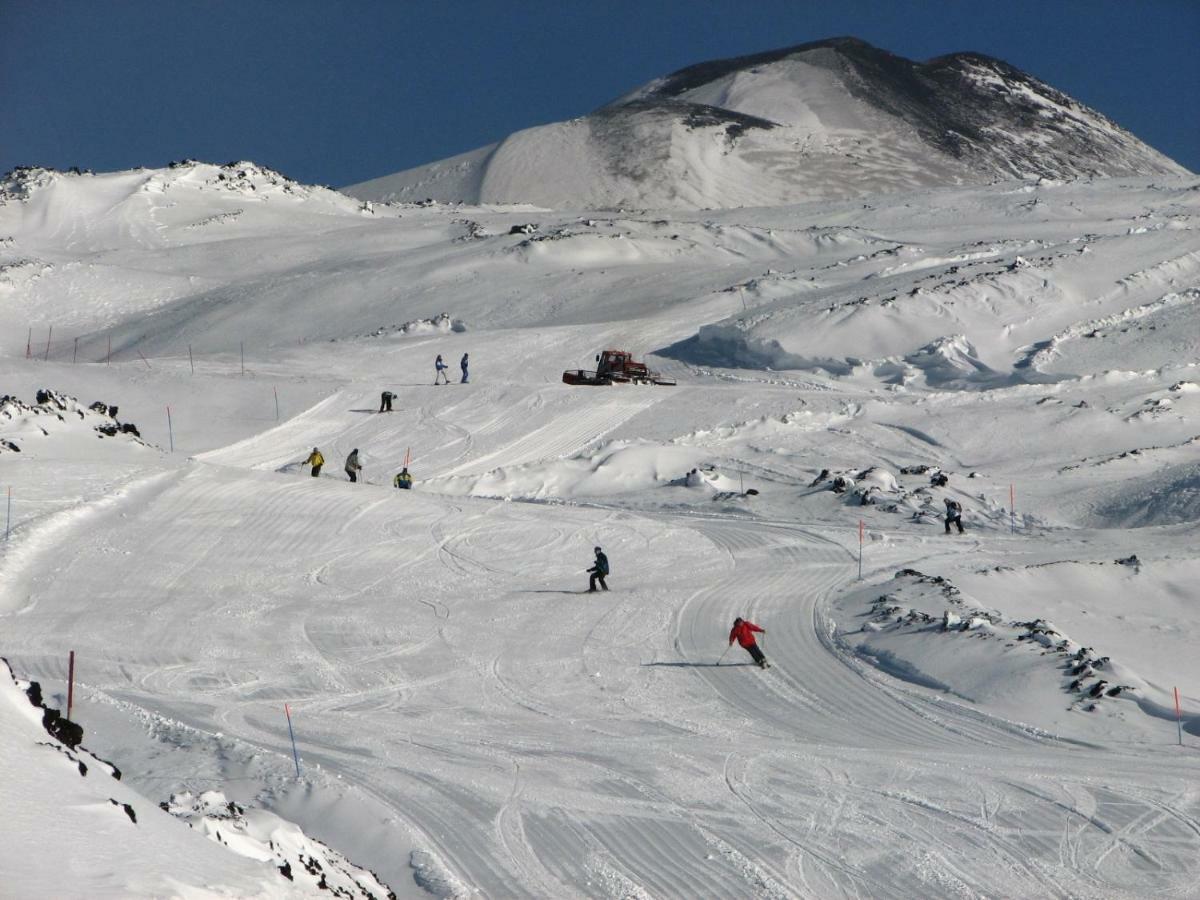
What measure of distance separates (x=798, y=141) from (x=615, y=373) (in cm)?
7887

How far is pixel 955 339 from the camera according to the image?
45125 mm

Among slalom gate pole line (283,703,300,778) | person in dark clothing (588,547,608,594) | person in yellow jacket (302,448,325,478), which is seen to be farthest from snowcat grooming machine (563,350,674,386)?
slalom gate pole line (283,703,300,778)

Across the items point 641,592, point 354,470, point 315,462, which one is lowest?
point 641,592

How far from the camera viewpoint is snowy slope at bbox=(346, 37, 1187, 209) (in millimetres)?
107375

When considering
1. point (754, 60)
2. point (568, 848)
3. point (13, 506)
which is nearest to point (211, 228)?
point (13, 506)

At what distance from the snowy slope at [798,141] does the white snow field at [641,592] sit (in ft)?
161

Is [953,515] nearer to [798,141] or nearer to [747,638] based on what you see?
[747,638]

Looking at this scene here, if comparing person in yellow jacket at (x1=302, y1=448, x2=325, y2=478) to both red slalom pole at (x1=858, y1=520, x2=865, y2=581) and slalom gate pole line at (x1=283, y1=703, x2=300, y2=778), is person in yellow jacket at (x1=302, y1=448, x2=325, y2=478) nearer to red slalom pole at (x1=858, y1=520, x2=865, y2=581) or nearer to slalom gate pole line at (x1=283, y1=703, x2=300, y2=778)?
red slalom pole at (x1=858, y1=520, x2=865, y2=581)

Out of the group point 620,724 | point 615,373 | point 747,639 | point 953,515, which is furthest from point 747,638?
point 615,373

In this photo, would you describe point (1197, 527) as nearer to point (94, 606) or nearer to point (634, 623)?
point (634, 623)

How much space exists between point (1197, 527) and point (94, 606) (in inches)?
772

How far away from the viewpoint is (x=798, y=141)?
11744 cm

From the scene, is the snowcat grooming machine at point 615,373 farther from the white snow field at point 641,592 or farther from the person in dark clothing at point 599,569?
the person in dark clothing at point 599,569

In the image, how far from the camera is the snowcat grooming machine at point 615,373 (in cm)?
4316
